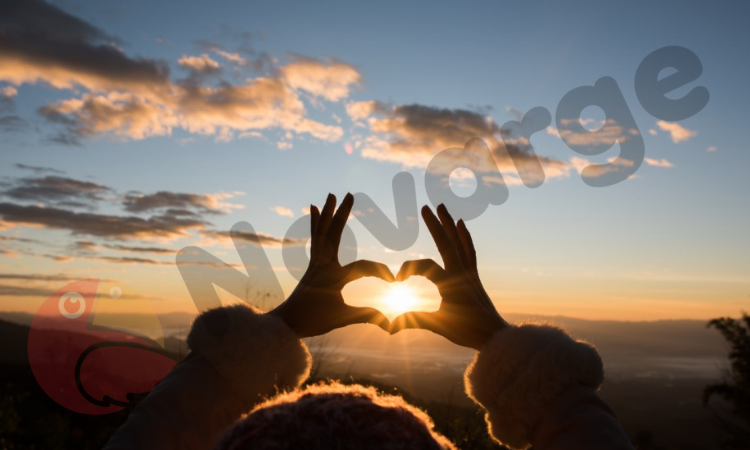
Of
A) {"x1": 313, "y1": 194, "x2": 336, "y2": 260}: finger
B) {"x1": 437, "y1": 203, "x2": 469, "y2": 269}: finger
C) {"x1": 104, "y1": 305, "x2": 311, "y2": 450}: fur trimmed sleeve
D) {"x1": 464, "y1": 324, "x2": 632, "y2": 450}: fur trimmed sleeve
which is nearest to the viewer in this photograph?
{"x1": 104, "y1": 305, "x2": 311, "y2": 450}: fur trimmed sleeve

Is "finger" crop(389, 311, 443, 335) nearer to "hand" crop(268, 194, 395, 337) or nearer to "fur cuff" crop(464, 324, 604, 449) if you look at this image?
"hand" crop(268, 194, 395, 337)

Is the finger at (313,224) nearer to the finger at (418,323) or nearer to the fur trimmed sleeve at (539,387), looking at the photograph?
the finger at (418,323)

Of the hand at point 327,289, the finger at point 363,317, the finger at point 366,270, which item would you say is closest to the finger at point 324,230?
the hand at point 327,289

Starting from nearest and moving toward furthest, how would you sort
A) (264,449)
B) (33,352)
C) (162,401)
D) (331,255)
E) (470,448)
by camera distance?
(264,449) → (162,401) → (331,255) → (470,448) → (33,352)

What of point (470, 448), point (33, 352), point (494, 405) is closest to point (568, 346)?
point (494, 405)

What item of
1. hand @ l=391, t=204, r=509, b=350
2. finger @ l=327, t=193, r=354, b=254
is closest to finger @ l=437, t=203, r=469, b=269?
hand @ l=391, t=204, r=509, b=350

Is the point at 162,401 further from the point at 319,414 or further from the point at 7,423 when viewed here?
the point at 7,423

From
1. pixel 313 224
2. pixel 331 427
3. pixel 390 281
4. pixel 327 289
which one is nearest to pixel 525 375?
pixel 390 281
